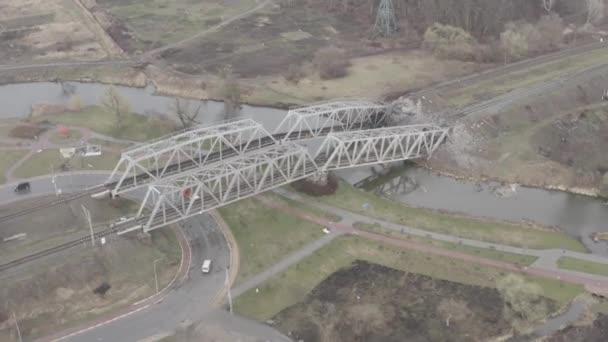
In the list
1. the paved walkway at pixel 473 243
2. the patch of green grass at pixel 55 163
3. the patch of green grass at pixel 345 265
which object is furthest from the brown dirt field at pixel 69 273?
the paved walkway at pixel 473 243

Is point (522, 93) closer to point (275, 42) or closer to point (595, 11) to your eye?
point (595, 11)

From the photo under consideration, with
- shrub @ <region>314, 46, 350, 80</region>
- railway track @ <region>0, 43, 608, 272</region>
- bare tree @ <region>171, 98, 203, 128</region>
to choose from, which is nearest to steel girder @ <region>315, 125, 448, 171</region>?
railway track @ <region>0, 43, 608, 272</region>

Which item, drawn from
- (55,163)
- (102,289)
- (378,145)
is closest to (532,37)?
(378,145)

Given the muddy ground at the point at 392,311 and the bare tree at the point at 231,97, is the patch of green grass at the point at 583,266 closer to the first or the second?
the muddy ground at the point at 392,311

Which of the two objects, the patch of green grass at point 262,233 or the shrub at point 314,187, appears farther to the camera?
the shrub at point 314,187

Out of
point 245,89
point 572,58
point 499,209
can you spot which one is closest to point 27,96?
point 245,89
